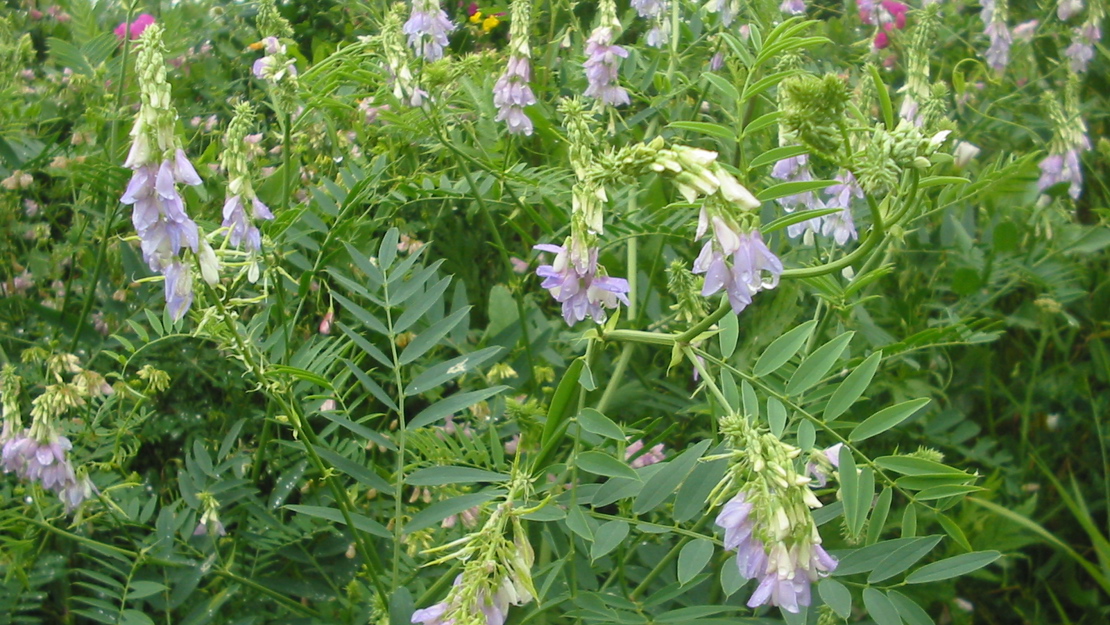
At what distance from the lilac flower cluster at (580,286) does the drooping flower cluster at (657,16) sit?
864 millimetres

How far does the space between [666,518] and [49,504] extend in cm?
94

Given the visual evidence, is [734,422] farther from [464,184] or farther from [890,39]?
[890,39]

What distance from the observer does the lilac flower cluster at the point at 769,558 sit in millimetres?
706

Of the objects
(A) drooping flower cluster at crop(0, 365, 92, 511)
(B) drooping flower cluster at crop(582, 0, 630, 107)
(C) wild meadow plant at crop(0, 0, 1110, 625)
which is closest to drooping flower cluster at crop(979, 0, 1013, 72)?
(C) wild meadow plant at crop(0, 0, 1110, 625)

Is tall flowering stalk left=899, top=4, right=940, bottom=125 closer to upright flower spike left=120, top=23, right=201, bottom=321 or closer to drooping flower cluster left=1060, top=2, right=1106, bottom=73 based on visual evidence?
drooping flower cluster left=1060, top=2, right=1106, bottom=73

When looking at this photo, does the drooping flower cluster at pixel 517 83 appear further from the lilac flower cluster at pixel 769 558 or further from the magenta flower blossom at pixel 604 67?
the lilac flower cluster at pixel 769 558

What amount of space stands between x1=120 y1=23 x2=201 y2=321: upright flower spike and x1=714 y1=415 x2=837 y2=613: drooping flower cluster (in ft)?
1.83

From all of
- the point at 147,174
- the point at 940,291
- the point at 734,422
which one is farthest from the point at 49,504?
the point at 940,291

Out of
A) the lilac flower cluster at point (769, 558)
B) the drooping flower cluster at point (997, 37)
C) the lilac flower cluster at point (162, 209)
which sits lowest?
the drooping flower cluster at point (997, 37)

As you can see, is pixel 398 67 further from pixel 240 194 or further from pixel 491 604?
pixel 491 604

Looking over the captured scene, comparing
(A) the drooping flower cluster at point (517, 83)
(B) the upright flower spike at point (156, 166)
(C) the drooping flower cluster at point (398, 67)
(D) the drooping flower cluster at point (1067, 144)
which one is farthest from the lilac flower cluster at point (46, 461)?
(D) the drooping flower cluster at point (1067, 144)

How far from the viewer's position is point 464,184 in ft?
4.72

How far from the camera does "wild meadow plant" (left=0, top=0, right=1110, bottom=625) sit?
2.75ft

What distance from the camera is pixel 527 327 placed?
1.37 meters
